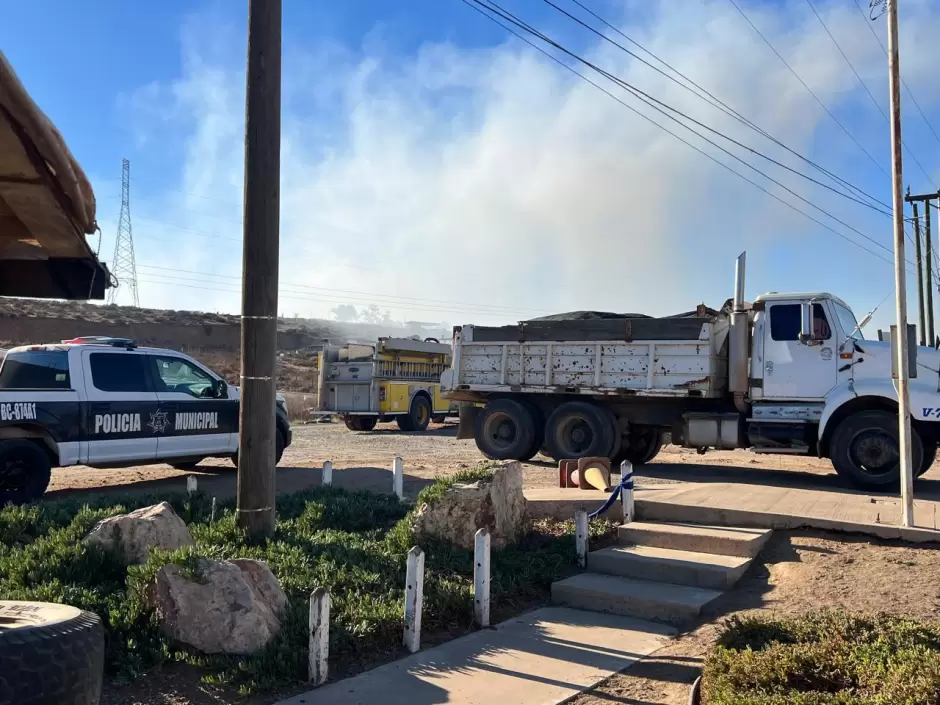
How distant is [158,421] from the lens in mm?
11578

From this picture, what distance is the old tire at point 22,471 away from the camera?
32.2 ft

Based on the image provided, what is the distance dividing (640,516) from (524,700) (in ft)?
13.7

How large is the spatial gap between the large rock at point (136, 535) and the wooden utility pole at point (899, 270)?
632 centimetres

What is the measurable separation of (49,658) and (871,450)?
1101cm

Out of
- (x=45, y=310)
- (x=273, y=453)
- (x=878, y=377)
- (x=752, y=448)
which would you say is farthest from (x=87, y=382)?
(x=45, y=310)

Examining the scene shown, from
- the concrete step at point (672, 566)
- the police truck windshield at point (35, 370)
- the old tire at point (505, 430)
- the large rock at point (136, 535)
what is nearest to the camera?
the large rock at point (136, 535)

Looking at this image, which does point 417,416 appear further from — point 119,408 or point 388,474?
point 119,408

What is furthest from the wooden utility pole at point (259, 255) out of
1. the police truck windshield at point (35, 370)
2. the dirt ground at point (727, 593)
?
the police truck windshield at point (35, 370)

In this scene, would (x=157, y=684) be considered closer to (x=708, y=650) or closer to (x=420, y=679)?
(x=420, y=679)

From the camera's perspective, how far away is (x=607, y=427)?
13.9 meters

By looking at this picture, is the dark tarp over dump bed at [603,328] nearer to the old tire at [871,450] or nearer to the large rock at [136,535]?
the old tire at [871,450]

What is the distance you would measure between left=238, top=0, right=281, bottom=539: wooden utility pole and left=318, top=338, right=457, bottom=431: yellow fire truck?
1713 cm

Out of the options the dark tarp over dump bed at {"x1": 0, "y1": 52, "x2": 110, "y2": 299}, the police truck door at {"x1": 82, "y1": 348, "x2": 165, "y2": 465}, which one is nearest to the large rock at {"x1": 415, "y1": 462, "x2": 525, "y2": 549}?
the dark tarp over dump bed at {"x1": 0, "y1": 52, "x2": 110, "y2": 299}

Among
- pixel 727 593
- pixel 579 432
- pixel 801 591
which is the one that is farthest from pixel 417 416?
pixel 801 591
